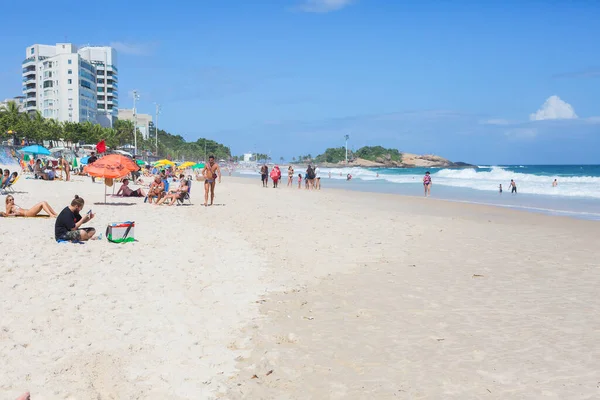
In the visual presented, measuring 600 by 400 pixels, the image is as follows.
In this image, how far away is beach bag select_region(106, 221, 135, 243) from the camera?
9.52 metres

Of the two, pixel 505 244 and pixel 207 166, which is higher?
pixel 207 166

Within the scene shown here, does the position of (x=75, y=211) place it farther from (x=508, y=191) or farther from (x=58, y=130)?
(x=58, y=130)

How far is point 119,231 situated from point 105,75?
375 feet

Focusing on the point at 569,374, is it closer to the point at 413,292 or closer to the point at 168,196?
the point at 413,292

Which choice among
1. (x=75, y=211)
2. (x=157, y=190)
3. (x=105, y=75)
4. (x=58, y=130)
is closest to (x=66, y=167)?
(x=157, y=190)

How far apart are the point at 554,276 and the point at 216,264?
211 inches

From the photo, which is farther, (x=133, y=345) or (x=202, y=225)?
(x=202, y=225)

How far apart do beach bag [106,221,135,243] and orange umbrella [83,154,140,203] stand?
252 inches

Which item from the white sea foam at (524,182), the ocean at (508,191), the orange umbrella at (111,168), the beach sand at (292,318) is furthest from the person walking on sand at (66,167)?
the white sea foam at (524,182)

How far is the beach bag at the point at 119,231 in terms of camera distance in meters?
9.52

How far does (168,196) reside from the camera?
57.1 feet

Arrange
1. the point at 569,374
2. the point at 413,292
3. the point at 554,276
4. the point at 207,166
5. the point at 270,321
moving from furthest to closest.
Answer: the point at 207,166, the point at 554,276, the point at 413,292, the point at 270,321, the point at 569,374

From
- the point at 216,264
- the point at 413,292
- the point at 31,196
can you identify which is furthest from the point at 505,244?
the point at 31,196

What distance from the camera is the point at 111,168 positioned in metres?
15.8
